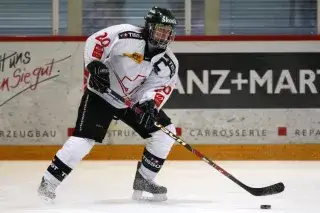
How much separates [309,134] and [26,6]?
279 centimetres

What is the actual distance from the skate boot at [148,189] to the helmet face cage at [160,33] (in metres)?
0.76

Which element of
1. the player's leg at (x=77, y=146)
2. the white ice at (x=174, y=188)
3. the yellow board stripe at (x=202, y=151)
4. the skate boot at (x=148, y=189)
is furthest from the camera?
the yellow board stripe at (x=202, y=151)

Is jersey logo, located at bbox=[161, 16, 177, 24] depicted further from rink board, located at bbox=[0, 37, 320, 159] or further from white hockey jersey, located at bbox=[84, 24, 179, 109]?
rink board, located at bbox=[0, 37, 320, 159]

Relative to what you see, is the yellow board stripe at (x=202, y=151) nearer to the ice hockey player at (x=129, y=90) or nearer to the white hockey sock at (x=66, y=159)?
the ice hockey player at (x=129, y=90)

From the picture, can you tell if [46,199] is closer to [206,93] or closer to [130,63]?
[130,63]

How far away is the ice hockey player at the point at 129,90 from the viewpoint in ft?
14.7

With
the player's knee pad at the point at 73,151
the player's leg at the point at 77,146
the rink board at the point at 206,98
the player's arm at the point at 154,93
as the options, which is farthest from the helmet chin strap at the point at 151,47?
the rink board at the point at 206,98

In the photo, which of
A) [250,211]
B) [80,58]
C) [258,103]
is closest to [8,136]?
[80,58]

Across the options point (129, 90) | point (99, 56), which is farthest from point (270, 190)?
point (99, 56)

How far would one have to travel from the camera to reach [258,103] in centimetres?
763

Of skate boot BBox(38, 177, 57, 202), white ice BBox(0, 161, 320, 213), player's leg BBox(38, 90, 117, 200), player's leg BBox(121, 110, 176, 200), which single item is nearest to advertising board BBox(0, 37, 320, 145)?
white ice BBox(0, 161, 320, 213)

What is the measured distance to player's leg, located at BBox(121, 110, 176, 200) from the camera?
15.4 ft

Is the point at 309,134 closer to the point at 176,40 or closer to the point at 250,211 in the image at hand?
the point at 176,40

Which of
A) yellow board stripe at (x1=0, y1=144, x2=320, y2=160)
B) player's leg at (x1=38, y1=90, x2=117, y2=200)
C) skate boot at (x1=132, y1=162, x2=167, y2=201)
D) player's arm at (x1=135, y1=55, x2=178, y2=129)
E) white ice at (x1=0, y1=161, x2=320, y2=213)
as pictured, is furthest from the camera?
yellow board stripe at (x1=0, y1=144, x2=320, y2=160)
